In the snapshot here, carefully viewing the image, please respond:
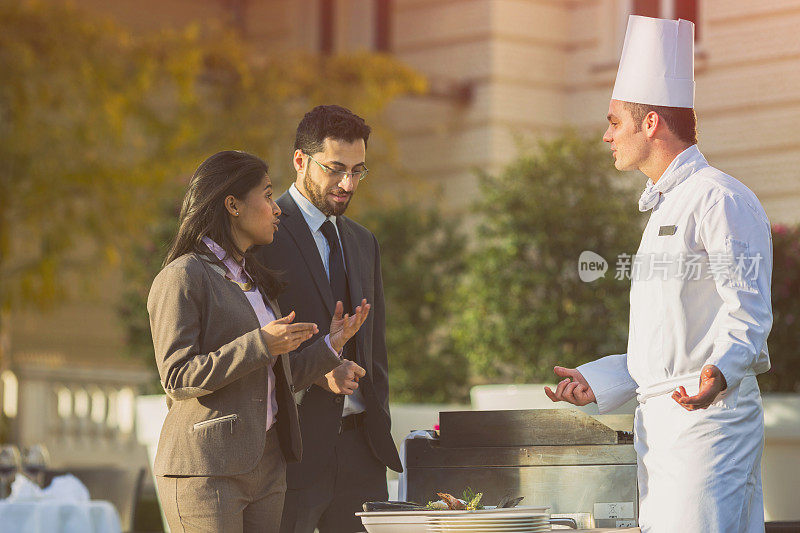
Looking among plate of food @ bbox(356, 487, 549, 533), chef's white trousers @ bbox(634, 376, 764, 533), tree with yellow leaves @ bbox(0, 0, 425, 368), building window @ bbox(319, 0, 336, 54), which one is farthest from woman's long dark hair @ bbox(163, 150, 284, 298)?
building window @ bbox(319, 0, 336, 54)

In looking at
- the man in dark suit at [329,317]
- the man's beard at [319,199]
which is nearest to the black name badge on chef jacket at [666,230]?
the man in dark suit at [329,317]

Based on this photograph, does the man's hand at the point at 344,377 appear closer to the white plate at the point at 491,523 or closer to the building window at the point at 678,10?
the white plate at the point at 491,523

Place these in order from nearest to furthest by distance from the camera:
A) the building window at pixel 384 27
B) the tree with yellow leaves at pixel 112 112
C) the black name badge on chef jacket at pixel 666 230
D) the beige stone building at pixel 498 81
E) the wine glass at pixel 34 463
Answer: the black name badge on chef jacket at pixel 666 230 → the wine glass at pixel 34 463 → the beige stone building at pixel 498 81 → the tree with yellow leaves at pixel 112 112 → the building window at pixel 384 27

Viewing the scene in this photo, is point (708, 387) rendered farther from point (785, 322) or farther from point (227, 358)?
point (785, 322)

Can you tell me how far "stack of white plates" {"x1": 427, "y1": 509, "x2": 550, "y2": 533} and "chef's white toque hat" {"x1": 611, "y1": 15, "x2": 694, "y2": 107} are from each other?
3.10 feet

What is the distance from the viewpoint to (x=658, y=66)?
2.74m

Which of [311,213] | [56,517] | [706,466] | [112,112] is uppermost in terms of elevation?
[112,112]

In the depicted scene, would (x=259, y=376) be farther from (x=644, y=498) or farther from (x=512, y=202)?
(x=512, y=202)

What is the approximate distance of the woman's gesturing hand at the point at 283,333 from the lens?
2.59 m

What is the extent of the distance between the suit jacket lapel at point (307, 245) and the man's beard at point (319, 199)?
5 centimetres

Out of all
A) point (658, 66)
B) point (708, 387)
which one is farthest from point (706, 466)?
point (658, 66)

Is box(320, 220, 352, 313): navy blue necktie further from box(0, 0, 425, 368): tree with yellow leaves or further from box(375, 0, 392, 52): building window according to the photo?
box(375, 0, 392, 52): building window

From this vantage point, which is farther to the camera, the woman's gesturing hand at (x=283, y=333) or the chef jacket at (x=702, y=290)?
the woman's gesturing hand at (x=283, y=333)

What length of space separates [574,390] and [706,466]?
411 millimetres
